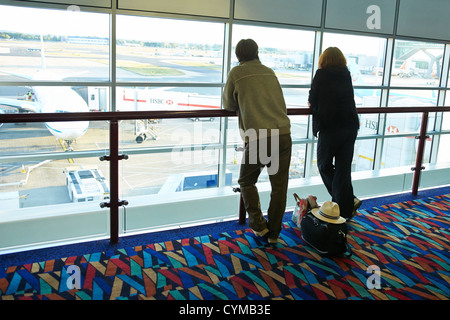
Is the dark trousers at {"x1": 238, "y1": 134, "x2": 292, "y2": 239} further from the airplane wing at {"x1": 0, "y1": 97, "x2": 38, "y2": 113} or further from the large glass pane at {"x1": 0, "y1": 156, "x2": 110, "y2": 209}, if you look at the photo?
the airplane wing at {"x1": 0, "y1": 97, "x2": 38, "y2": 113}

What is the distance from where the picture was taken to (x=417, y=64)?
37.3 feet

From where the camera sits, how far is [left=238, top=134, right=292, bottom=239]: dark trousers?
109 inches

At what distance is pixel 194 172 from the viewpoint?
10.9ft

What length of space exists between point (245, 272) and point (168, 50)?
22.0 ft

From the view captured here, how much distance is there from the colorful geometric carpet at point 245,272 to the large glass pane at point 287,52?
6801 millimetres

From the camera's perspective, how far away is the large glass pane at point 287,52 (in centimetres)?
933

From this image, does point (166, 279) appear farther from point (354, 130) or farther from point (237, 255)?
point (354, 130)

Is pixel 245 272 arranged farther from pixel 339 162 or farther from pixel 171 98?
pixel 171 98

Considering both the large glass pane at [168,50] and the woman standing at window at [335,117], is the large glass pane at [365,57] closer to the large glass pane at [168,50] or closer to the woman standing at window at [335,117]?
the large glass pane at [168,50]
